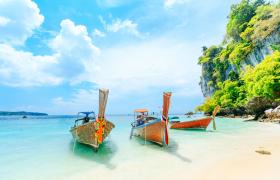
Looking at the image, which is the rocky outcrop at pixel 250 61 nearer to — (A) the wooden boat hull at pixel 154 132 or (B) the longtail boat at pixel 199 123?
(B) the longtail boat at pixel 199 123

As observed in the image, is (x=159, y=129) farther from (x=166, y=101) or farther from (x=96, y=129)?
(x=96, y=129)

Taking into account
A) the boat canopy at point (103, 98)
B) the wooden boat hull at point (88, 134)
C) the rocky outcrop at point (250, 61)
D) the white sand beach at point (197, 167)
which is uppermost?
the rocky outcrop at point (250, 61)

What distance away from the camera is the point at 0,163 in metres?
9.16

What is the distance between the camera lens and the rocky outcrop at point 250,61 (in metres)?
33.2

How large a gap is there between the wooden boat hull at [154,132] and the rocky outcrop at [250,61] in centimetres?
3052

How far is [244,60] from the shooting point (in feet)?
135

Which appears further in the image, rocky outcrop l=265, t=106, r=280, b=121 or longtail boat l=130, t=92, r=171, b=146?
rocky outcrop l=265, t=106, r=280, b=121

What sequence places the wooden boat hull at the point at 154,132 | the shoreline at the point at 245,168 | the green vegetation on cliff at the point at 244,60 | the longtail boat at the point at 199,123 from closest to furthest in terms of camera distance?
the shoreline at the point at 245,168, the wooden boat hull at the point at 154,132, the longtail boat at the point at 199,123, the green vegetation on cliff at the point at 244,60

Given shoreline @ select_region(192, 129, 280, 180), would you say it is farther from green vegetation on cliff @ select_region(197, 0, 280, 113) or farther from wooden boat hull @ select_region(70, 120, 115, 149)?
green vegetation on cliff @ select_region(197, 0, 280, 113)

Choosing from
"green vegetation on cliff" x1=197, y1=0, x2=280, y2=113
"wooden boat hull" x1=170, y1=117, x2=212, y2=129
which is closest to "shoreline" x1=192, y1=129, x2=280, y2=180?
"wooden boat hull" x1=170, y1=117, x2=212, y2=129

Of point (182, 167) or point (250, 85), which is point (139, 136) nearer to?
point (182, 167)

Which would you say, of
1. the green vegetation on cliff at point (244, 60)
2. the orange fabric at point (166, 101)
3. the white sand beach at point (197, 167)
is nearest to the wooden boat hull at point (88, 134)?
the white sand beach at point (197, 167)

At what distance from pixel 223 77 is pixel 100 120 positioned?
51.0 meters

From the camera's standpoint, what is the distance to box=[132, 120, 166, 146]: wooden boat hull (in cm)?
1069
